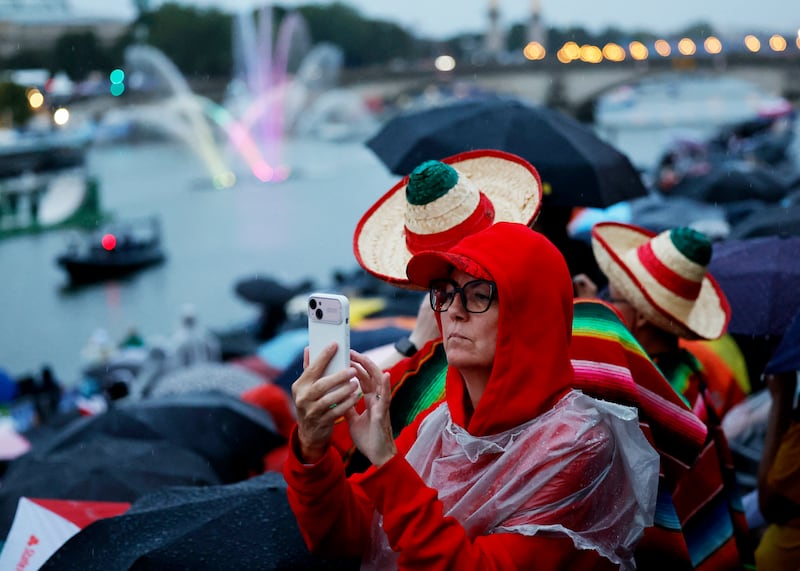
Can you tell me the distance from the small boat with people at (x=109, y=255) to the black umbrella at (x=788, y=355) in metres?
27.2

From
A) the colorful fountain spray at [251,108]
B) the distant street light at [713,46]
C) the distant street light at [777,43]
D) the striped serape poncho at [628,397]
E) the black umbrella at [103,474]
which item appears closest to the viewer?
the striped serape poncho at [628,397]

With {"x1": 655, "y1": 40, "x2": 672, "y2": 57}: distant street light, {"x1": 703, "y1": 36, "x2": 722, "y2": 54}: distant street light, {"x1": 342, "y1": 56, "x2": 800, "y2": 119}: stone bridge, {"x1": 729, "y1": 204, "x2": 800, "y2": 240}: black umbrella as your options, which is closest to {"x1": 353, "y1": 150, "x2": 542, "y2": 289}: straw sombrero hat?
{"x1": 729, "y1": 204, "x2": 800, "y2": 240}: black umbrella

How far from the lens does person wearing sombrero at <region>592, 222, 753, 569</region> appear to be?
7.84 ft

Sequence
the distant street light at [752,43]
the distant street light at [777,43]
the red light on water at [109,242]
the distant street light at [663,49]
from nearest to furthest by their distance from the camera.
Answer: the red light on water at [109,242], the distant street light at [777,43], the distant street light at [752,43], the distant street light at [663,49]

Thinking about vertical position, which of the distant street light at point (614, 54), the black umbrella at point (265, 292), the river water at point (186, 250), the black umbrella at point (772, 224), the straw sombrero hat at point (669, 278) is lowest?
the river water at point (186, 250)

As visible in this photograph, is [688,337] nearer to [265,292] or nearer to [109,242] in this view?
[265,292]

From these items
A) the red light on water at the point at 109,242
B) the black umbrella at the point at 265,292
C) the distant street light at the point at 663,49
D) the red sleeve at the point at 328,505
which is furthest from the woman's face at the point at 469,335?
the distant street light at the point at 663,49

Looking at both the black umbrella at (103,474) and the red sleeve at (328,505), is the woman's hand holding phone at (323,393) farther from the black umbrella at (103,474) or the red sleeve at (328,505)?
the black umbrella at (103,474)

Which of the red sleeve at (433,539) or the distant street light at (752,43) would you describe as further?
the distant street light at (752,43)

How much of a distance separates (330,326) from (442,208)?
0.55 meters

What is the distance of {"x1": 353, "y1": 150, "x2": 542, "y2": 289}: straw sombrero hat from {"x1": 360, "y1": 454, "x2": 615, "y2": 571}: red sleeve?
2.11ft

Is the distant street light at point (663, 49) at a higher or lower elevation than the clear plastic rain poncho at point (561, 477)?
lower

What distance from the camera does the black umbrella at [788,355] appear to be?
2274mm

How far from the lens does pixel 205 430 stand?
12.7 feet
